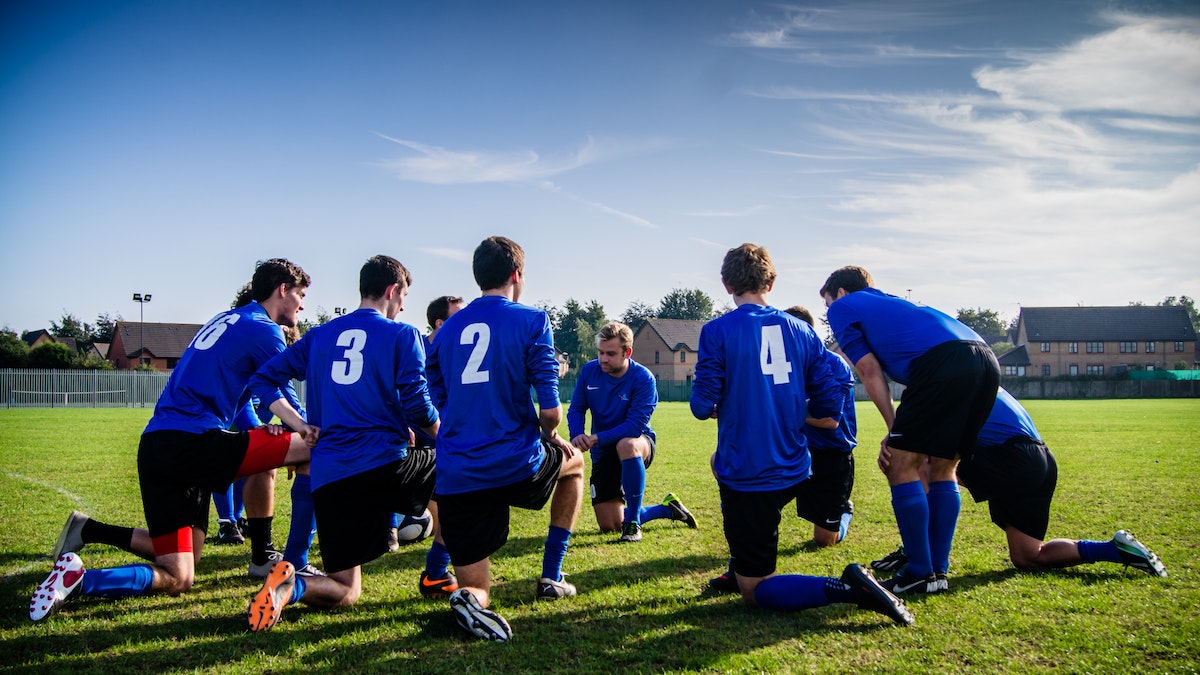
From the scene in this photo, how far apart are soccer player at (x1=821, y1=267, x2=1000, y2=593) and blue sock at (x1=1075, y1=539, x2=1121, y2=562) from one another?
105 centimetres

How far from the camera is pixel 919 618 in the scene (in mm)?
4387

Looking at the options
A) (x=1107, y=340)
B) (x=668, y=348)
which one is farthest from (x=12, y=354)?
(x=1107, y=340)

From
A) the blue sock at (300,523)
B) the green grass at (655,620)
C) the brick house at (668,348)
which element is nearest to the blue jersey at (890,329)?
the green grass at (655,620)

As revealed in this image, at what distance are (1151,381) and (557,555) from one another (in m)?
72.3

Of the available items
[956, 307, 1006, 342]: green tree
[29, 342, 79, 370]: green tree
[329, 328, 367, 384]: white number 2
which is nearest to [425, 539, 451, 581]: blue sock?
[329, 328, 367, 384]: white number 2

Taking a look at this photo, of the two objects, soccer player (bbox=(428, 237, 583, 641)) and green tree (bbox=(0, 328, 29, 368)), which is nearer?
soccer player (bbox=(428, 237, 583, 641))

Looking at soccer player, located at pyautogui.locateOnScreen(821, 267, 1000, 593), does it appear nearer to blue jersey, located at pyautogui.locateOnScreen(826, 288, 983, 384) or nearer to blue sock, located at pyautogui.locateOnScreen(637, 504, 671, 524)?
blue jersey, located at pyautogui.locateOnScreen(826, 288, 983, 384)

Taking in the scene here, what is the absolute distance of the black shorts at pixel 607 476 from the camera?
24.9 feet

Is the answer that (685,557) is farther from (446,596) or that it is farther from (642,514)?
(446,596)

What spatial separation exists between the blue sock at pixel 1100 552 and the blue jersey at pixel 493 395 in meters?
3.92

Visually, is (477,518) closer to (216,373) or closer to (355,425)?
(355,425)

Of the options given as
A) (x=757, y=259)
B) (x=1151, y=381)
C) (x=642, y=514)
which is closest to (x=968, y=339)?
(x=757, y=259)

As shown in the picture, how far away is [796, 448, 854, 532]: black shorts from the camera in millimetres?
6371

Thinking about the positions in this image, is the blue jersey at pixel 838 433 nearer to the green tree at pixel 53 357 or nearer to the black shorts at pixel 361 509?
the black shorts at pixel 361 509
